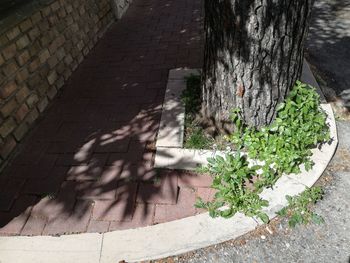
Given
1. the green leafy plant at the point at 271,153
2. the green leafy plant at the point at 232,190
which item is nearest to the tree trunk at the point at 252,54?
the green leafy plant at the point at 271,153

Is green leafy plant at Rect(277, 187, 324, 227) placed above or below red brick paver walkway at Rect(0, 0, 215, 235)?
below

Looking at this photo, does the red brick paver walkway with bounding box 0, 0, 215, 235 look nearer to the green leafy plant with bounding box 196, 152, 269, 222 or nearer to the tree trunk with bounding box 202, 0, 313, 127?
the green leafy plant with bounding box 196, 152, 269, 222

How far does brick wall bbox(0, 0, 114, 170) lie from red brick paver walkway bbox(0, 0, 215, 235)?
18cm

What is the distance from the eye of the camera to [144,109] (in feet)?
13.1

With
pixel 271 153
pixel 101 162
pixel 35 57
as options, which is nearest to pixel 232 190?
pixel 271 153

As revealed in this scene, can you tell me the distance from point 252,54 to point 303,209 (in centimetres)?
143

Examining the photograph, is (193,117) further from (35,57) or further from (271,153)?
(35,57)

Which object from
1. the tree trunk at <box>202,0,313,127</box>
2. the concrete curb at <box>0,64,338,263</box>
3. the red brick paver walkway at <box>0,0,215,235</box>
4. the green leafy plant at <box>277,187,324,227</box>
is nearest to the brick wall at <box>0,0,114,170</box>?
the red brick paver walkway at <box>0,0,215,235</box>

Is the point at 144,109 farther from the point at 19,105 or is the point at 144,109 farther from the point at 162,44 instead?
the point at 162,44

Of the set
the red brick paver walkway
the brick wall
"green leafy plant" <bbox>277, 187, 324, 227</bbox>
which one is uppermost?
the brick wall

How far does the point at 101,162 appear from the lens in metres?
3.31

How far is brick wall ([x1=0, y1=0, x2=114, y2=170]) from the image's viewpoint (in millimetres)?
3590

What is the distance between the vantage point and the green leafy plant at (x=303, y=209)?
2.61 m

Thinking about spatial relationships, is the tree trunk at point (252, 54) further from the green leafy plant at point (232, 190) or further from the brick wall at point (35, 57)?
the brick wall at point (35, 57)
